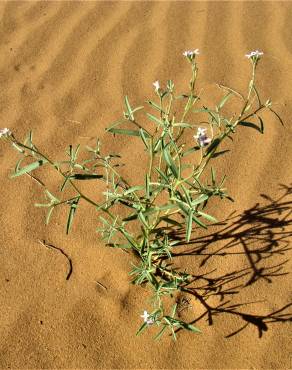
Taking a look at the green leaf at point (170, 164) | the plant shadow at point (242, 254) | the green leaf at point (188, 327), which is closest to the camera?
the green leaf at point (170, 164)

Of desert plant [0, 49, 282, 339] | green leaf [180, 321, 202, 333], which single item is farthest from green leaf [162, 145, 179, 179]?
green leaf [180, 321, 202, 333]

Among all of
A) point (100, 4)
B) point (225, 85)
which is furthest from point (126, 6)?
point (225, 85)

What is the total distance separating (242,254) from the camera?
2.00m

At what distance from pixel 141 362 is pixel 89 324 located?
0.25m

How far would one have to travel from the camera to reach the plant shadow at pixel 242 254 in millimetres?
1856

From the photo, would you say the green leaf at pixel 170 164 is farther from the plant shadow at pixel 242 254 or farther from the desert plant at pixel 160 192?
the plant shadow at pixel 242 254

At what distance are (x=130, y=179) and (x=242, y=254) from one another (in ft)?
2.17

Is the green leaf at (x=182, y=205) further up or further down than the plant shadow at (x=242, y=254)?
further up

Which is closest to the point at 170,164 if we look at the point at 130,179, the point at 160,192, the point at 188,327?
the point at 160,192

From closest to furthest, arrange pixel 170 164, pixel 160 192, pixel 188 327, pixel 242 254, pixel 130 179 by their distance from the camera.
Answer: pixel 170 164 < pixel 188 327 < pixel 160 192 < pixel 242 254 < pixel 130 179

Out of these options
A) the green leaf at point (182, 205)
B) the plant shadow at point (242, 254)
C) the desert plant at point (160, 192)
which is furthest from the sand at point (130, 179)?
the green leaf at point (182, 205)

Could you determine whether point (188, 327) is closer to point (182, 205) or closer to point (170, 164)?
point (182, 205)

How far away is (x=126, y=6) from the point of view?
135 inches

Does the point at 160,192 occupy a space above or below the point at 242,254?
above
